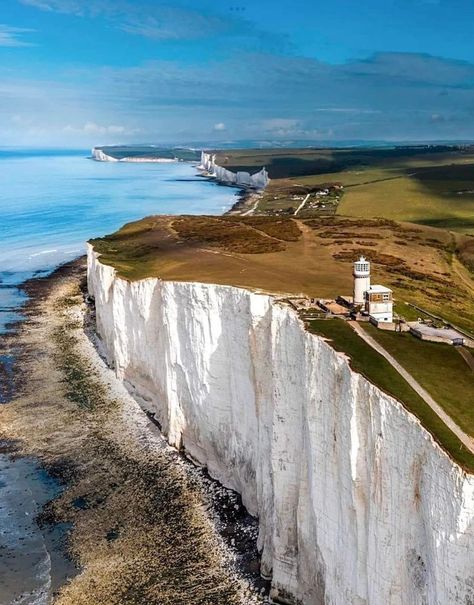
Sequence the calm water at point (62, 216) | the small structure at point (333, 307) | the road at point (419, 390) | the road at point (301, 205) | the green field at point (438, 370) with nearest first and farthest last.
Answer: the road at point (419, 390), the green field at point (438, 370), the small structure at point (333, 307), the calm water at point (62, 216), the road at point (301, 205)

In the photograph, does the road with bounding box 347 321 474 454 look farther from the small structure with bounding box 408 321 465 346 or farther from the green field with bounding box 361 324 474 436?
the small structure with bounding box 408 321 465 346

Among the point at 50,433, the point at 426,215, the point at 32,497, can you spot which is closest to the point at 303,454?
the point at 32,497

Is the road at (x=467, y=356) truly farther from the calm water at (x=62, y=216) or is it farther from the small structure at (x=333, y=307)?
the calm water at (x=62, y=216)

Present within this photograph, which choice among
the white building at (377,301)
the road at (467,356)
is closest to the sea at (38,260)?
the white building at (377,301)

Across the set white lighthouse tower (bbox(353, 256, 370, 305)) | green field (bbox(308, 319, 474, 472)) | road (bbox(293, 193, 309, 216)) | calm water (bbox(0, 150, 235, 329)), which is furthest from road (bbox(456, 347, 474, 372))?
road (bbox(293, 193, 309, 216))

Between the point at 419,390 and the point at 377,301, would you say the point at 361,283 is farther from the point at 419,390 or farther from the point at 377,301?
the point at 419,390

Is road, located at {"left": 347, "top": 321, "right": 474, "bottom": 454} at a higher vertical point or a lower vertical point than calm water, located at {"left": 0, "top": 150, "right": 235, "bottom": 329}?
higher
